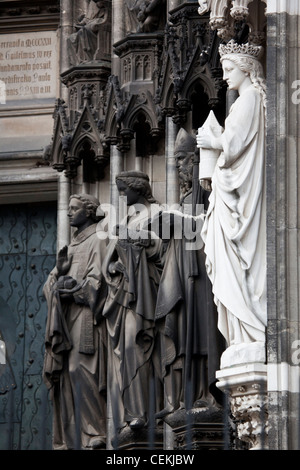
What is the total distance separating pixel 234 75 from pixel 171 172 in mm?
2675

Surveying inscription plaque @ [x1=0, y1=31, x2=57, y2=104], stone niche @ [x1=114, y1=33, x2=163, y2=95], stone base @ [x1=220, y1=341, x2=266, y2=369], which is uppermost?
inscription plaque @ [x1=0, y1=31, x2=57, y2=104]

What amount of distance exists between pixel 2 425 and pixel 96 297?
109 inches

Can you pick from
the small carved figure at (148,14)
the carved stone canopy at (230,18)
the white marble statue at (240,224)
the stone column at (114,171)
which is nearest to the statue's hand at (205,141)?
the white marble statue at (240,224)

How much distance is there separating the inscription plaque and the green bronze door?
1.07 m

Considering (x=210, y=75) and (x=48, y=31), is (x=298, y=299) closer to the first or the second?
(x=210, y=75)

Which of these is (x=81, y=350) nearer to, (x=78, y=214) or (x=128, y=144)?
(x=78, y=214)

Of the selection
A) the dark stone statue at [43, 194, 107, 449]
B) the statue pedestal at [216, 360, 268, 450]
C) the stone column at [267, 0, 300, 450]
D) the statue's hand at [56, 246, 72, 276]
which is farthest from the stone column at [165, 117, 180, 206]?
the statue pedestal at [216, 360, 268, 450]

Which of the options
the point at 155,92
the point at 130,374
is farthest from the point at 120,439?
the point at 155,92

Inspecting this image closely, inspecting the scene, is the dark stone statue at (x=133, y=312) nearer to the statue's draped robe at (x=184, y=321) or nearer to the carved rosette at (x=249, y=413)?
the statue's draped robe at (x=184, y=321)

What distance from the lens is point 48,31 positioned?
2122cm

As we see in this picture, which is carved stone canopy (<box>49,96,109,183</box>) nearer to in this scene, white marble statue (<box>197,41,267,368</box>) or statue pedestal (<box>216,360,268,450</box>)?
white marble statue (<box>197,41,267,368</box>)

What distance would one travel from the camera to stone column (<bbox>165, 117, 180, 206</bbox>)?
1798 centimetres

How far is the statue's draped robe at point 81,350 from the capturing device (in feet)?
60.5

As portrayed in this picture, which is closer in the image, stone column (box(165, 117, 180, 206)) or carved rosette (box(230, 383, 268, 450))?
carved rosette (box(230, 383, 268, 450))
